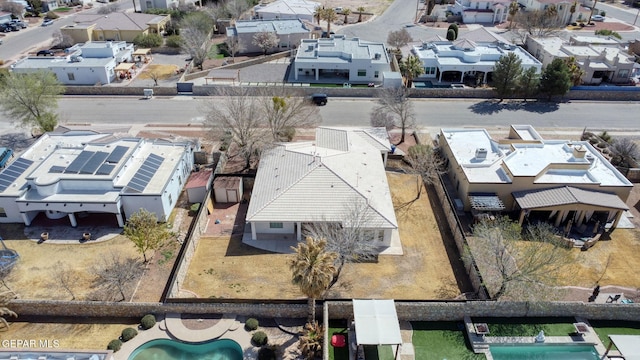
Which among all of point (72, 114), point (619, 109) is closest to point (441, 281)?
point (619, 109)

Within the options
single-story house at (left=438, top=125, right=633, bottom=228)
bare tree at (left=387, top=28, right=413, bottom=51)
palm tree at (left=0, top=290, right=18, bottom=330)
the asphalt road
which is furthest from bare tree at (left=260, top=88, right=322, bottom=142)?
bare tree at (left=387, top=28, right=413, bottom=51)

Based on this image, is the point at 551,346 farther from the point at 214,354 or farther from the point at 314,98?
the point at 314,98

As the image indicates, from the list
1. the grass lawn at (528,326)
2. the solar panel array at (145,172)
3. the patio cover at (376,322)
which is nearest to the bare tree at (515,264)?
the grass lawn at (528,326)

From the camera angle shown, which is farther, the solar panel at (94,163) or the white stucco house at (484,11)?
the white stucco house at (484,11)

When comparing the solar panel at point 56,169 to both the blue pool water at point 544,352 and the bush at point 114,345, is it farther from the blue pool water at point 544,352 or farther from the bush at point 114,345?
the blue pool water at point 544,352

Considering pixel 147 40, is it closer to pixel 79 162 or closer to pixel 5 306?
pixel 79 162

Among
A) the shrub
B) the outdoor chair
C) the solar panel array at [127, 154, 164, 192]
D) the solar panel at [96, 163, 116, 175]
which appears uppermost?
the solar panel at [96, 163, 116, 175]

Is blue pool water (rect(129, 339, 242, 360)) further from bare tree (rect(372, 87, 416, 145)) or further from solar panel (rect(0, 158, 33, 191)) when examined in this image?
bare tree (rect(372, 87, 416, 145))
